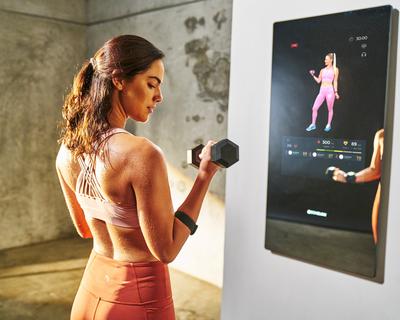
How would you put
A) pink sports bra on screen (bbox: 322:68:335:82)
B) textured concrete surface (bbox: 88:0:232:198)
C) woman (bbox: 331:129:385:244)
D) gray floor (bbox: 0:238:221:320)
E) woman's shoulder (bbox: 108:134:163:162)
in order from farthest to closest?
textured concrete surface (bbox: 88:0:232:198), gray floor (bbox: 0:238:221:320), pink sports bra on screen (bbox: 322:68:335:82), woman (bbox: 331:129:385:244), woman's shoulder (bbox: 108:134:163:162)

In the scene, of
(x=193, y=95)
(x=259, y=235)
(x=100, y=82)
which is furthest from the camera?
(x=193, y=95)

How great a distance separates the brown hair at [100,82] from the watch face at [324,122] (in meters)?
0.75

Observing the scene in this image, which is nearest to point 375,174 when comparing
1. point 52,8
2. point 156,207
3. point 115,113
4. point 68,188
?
point 156,207

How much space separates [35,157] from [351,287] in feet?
14.6

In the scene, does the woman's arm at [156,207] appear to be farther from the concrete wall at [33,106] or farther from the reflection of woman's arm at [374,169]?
the concrete wall at [33,106]

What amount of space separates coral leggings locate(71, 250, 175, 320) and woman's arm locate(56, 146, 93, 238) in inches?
10.4

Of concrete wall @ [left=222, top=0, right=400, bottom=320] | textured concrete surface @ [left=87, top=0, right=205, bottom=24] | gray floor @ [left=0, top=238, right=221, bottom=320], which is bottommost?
gray floor @ [left=0, top=238, right=221, bottom=320]

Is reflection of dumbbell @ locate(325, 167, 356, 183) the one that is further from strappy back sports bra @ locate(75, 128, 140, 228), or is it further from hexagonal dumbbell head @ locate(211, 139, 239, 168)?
strappy back sports bra @ locate(75, 128, 140, 228)

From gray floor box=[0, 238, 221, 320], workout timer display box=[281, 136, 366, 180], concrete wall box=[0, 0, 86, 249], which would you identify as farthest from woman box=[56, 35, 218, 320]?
concrete wall box=[0, 0, 86, 249]

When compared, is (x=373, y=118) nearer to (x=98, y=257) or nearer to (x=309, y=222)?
(x=309, y=222)

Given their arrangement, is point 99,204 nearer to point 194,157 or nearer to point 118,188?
point 118,188

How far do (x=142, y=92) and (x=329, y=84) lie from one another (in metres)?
0.81

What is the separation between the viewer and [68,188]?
1661 millimetres

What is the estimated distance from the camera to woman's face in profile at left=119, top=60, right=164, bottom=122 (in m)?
1.37
